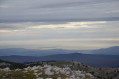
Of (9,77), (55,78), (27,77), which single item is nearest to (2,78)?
(9,77)

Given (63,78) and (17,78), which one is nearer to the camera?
(17,78)

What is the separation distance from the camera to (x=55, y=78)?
14162 cm

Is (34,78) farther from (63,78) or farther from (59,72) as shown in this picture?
(59,72)

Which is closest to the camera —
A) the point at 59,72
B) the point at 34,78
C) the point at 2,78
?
the point at 2,78

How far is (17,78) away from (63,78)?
3156 centimetres

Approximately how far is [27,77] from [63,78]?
24579 mm

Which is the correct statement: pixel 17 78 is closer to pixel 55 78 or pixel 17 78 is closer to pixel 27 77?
pixel 27 77

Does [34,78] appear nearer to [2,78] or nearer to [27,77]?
[27,77]

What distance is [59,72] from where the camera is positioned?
6796 inches

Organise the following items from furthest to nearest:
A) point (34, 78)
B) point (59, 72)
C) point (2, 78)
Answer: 1. point (59, 72)
2. point (34, 78)
3. point (2, 78)

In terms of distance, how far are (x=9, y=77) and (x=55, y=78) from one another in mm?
29536

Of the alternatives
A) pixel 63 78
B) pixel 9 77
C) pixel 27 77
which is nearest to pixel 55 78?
pixel 63 78

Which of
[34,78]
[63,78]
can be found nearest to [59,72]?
[63,78]

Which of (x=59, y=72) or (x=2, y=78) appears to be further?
(x=59, y=72)
